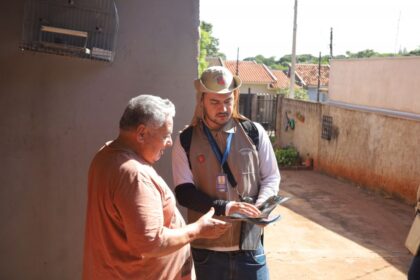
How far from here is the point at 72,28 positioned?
2752mm

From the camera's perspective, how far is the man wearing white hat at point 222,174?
231 centimetres

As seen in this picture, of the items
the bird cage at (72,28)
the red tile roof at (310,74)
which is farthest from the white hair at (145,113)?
the red tile roof at (310,74)

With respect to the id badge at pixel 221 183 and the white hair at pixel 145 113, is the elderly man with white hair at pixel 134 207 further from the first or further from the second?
the id badge at pixel 221 183

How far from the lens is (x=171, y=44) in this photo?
117 inches

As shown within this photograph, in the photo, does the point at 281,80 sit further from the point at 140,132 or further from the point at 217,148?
the point at 140,132

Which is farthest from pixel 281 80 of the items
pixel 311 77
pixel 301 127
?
pixel 301 127

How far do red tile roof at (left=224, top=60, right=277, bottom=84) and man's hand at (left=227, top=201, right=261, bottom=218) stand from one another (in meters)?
35.2

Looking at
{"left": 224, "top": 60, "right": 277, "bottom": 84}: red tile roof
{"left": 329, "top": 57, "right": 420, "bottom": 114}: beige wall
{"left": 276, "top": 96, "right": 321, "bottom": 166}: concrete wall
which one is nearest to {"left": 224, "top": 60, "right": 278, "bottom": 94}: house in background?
{"left": 224, "top": 60, "right": 277, "bottom": 84}: red tile roof

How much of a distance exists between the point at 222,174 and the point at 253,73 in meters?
38.1

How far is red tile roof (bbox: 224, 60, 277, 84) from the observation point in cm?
3791

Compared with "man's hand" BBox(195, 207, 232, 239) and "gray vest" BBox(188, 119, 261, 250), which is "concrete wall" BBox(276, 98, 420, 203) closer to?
"gray vest" BBox(188, 119, 261, 250)

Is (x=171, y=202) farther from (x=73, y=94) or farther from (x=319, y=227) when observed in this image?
(x=319, y=227)

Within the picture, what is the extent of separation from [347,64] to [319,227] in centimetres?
662

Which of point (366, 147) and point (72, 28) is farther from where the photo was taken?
point (366, 147)
